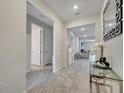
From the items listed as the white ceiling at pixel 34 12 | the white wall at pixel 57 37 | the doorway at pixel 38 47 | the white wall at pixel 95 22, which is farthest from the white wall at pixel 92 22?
the doorway at pixel 38 47

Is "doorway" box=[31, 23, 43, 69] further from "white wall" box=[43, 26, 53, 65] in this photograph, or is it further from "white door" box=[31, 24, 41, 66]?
"white wall" box=[43, 26, 53, 65]

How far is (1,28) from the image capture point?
1804 millimetres

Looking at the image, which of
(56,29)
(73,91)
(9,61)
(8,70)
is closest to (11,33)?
(9,61)

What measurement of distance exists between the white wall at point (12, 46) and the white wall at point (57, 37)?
945 mm

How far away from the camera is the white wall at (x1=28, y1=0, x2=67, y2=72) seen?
3.62 m

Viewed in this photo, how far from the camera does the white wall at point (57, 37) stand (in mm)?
3623

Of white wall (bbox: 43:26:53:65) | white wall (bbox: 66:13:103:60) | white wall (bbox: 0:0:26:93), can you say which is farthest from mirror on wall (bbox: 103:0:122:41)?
white wall (bbox: 43:26:53:65)

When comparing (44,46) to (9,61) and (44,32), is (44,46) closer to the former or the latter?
(44,32)

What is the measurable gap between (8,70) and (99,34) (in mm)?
4134

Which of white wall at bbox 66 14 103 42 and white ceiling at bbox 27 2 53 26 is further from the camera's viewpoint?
white wall at bbox 66 14 103 42

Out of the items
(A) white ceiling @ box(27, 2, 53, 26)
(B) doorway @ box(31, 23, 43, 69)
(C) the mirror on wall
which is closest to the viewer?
(C) the mirror on wall

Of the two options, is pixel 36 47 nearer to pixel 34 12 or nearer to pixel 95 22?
pixel 34 12

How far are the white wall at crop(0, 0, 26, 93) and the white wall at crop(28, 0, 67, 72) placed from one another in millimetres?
945

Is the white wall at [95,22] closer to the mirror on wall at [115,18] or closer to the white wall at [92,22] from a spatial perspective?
the white wall at [92,22]
